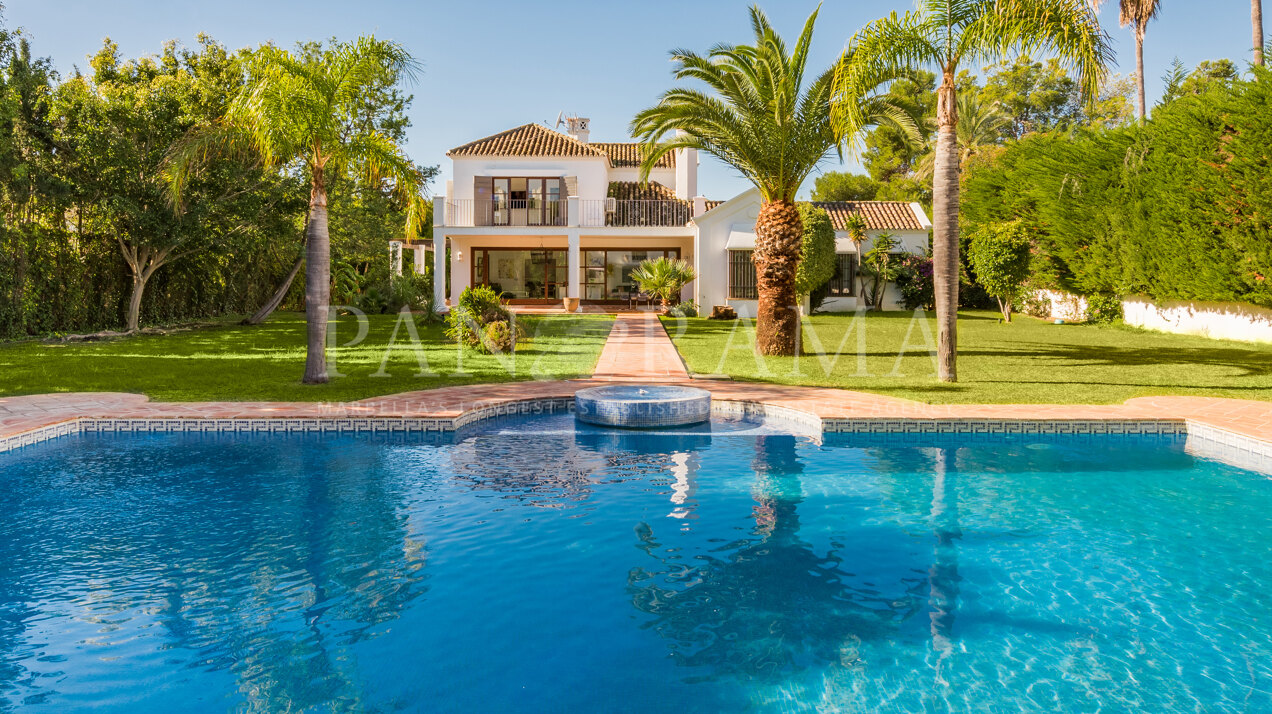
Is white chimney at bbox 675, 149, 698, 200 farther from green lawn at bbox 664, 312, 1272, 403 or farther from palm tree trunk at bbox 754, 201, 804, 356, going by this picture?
palm tree trunk at bbox 754, 201, 804, 356

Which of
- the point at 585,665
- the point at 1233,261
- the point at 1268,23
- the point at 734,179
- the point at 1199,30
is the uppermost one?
the point at 1199,30

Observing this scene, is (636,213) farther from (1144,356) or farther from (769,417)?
(769,417)

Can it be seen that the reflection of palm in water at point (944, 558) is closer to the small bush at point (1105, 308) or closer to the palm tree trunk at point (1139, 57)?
the small bush at point (1105, 308)

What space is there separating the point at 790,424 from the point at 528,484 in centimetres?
382

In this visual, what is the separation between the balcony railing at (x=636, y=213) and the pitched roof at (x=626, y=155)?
447 cm

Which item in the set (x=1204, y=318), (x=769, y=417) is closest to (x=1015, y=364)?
(x=769, y=417)

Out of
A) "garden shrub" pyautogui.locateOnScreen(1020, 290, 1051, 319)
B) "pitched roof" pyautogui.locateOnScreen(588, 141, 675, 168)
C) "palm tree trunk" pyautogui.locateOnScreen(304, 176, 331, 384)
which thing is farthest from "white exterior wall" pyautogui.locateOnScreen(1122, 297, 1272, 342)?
"palm tree trunk" pyautogui.locateOnScreen(304, 176, 331, 384)

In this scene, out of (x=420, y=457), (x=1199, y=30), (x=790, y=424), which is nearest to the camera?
(x=420, y=457)

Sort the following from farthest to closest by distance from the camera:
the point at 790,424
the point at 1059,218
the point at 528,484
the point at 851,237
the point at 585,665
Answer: the point at 851,237, the point at 1059,218, the point at 790,424, the point at 528,484, the point at 585,665

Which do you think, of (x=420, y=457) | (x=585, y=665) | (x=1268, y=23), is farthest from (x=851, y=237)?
(x=585, y=665)

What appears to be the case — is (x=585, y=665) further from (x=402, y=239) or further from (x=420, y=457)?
(x=402, y=239)

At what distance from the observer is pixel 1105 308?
25.3m

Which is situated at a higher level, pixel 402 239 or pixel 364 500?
pixel 402 239

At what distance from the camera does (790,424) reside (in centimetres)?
988
